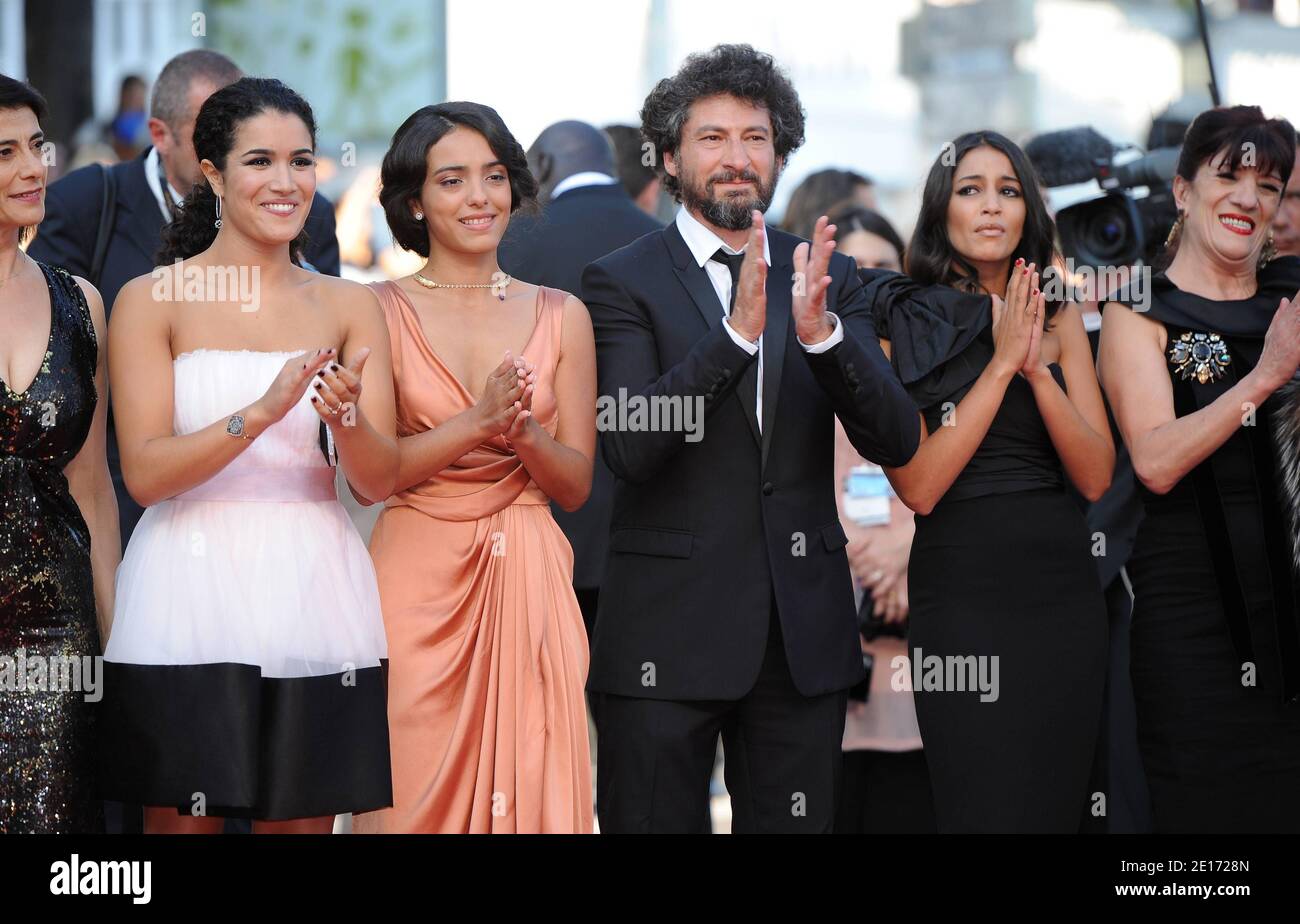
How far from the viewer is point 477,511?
12.1 ft

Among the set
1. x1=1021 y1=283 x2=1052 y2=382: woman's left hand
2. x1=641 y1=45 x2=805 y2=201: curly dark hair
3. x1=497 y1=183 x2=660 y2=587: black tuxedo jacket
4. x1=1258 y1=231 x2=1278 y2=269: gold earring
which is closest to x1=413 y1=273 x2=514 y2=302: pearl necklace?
x1=641 y1=45 x2=805 y2=201: curly dark hair

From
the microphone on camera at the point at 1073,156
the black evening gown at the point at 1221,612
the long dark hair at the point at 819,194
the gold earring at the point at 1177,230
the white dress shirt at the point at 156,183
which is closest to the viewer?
the black evening gown at the point at 1221,612

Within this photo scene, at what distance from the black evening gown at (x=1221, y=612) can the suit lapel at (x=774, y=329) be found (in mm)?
1012

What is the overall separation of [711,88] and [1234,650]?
71.5 inches

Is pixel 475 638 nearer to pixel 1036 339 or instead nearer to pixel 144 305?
pixel 144 305

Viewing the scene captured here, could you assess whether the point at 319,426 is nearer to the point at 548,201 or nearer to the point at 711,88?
the point at 711,88

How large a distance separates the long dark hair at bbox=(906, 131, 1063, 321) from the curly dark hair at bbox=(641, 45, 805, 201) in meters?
0.46

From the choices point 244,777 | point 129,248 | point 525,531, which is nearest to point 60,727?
point 244,777

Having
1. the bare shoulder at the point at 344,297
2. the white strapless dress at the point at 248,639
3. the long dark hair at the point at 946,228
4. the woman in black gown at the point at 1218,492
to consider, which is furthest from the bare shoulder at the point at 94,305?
the woman in black gown at the point at 1218,492

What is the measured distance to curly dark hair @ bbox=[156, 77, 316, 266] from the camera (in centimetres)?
358

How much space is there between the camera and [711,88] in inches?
152

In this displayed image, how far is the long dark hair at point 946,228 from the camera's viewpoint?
420cm

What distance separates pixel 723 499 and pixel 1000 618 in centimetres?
79

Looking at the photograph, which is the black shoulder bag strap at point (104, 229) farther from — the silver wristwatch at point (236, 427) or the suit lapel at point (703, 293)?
the suit lapel at point (703, 293)
